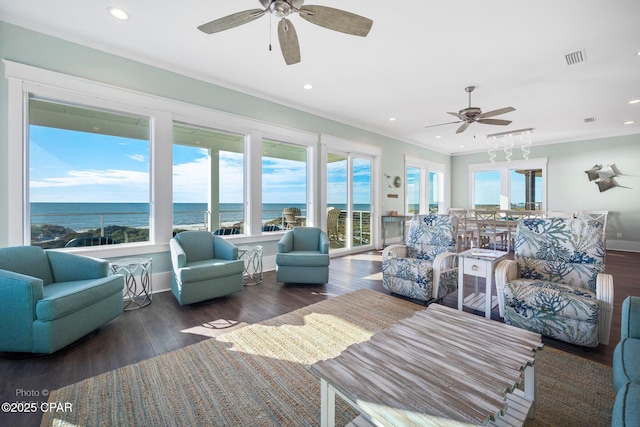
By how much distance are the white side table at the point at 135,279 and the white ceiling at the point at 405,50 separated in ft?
8.26

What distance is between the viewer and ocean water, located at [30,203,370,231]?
369 centimetres

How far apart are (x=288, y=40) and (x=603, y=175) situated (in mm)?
8904

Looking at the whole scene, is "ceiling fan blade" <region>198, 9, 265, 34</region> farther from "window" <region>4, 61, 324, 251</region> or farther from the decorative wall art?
the decorative wall art

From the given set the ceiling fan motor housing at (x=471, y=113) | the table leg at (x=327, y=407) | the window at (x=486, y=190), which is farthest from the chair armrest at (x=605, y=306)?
the window at (x=486, y=190)

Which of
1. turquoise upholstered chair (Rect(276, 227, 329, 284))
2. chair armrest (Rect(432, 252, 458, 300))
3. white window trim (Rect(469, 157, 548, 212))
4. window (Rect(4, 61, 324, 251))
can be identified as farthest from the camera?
white window trim (Rect(469, 157, 548, 212))

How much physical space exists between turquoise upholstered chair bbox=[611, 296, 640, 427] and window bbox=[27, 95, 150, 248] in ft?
14.3

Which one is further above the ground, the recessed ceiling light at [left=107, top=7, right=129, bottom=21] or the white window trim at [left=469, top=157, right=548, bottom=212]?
the recessed ceiling light at [left=107, top=7, right=129, bottom=21]

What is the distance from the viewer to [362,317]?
2828 millimetres

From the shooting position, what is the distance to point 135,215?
3865 mm

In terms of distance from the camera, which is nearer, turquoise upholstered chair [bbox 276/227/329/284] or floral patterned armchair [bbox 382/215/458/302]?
floral patterned armchair [bbox 382/215/458/302]

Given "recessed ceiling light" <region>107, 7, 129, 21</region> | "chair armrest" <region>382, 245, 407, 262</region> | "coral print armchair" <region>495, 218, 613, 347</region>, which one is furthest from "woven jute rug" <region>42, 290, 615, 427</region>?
"recessed ceiling light" <region>107, 7, 129, 21</region>

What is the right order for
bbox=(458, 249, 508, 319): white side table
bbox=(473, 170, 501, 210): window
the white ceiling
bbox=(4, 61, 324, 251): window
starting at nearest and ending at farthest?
the white ceiling → bbox=(458, 249, 508, 319): white side table → bbox=(4, 61, 324, 251): window → bbox=(473, 170, 501, 210): window

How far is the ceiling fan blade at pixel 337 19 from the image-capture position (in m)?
1.89

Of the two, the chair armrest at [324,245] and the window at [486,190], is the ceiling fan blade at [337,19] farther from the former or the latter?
the window at [486,190]
